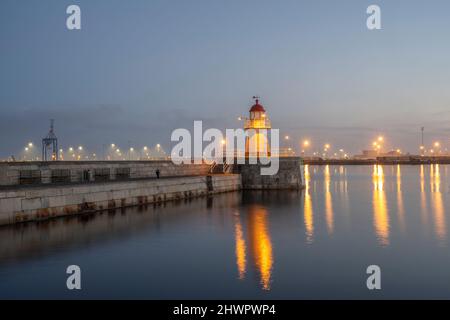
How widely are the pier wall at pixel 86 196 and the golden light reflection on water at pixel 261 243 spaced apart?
5.47 meters

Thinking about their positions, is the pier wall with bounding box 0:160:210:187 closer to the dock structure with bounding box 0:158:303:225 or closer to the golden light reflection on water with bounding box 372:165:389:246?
the dock structure with bounding box 0:158:303:225

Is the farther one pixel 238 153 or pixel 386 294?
pixel 238 153

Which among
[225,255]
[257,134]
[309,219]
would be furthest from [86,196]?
[257,134]

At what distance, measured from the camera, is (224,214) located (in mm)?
23562

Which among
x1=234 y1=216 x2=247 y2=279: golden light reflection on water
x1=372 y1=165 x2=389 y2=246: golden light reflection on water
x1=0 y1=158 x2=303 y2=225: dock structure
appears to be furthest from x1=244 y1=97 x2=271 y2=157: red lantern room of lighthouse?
x1=234 y1=216 x2=247 y2=279: golden light reflection on water

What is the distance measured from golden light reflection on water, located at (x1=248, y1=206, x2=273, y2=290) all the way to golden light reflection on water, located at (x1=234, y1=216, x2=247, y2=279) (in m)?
0.29

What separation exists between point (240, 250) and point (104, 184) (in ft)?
29.7

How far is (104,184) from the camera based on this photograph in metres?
21.7

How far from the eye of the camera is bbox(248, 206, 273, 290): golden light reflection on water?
40.0 ft

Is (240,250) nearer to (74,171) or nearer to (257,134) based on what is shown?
(74,171)
